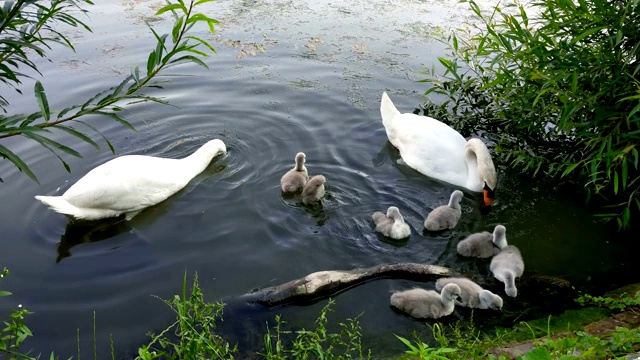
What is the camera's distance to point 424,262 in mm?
5852

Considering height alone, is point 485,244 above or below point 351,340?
below

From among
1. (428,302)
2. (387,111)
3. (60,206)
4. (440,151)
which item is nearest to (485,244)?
(428,302)

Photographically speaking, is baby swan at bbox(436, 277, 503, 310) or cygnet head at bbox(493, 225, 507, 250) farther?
cygnet head at bbox(493, 225, 507, 250)

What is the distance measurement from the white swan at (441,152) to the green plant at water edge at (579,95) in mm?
426

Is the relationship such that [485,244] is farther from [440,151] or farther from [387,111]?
[387,111]

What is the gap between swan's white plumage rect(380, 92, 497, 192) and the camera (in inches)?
271

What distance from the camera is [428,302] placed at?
5012mm

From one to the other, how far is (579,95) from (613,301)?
7.23 ft

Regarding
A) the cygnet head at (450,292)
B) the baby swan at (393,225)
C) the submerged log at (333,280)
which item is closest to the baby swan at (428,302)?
the cygnet head at (450,292)

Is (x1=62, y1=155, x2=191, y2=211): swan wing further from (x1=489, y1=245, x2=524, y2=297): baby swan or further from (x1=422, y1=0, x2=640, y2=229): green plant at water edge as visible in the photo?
(x1=422, y1=0, x2=640, y2=229): green plant at water edge

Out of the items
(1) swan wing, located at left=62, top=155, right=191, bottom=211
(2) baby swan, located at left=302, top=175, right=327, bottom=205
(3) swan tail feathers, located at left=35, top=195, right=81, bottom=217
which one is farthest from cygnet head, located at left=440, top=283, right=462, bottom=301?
(3) swan tail feathers, located at left=35, top=195, right=81, bottom=217

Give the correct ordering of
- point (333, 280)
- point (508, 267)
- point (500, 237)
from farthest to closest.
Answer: point (500, 237) < point (508, 267) < point (333, 280)

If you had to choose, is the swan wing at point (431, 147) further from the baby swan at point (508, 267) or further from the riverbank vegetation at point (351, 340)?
the riverbank vegetation at point (351, 340)

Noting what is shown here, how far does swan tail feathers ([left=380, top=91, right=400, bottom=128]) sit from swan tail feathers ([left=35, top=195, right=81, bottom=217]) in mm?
4062
